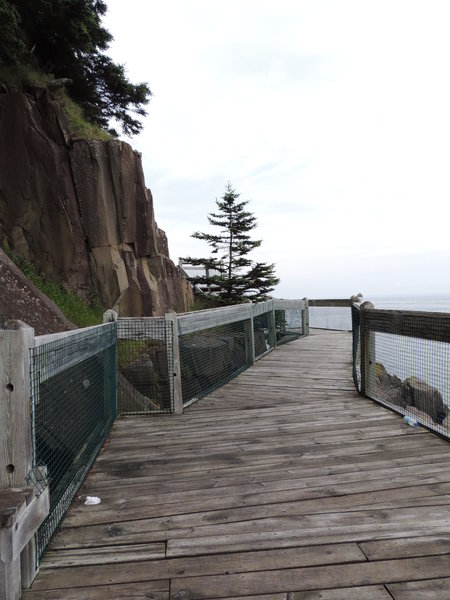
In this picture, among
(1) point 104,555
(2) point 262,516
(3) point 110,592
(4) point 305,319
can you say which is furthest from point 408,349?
(4) point 305,319

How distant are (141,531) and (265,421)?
2408 millimetres

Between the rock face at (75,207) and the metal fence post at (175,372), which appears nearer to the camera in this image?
the metal fence post at (175,372)

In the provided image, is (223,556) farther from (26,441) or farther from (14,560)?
(26,441)

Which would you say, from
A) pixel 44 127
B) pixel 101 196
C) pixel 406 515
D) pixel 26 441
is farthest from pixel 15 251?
pixel 406 515

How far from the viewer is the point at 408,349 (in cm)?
452

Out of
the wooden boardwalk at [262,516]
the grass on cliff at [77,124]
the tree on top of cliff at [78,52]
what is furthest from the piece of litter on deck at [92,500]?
the grass on cliff at [77,124]

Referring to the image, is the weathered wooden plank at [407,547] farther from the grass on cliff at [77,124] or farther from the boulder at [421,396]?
the grass on cliff at [77,124]

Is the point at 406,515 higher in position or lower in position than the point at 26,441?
Result: lower

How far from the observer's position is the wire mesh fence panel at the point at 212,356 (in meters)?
5.51

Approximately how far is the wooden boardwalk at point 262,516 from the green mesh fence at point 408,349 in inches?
26.6

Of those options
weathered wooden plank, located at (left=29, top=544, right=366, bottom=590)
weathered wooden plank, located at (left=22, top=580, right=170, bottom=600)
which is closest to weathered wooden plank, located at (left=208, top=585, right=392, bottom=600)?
weathered wooden plank, located at (left=29, top=544, right=366, bottom=590)

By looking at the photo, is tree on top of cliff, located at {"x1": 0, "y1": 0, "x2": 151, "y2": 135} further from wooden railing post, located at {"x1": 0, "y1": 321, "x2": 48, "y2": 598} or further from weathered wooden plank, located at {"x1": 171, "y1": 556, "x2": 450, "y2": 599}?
weathered wooden plank, located at {"x1": 171, "y1": 556, "x2": 450, "y2": 599}

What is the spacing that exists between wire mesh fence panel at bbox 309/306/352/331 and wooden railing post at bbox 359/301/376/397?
9206mm

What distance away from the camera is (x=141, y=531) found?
2.32 metres
